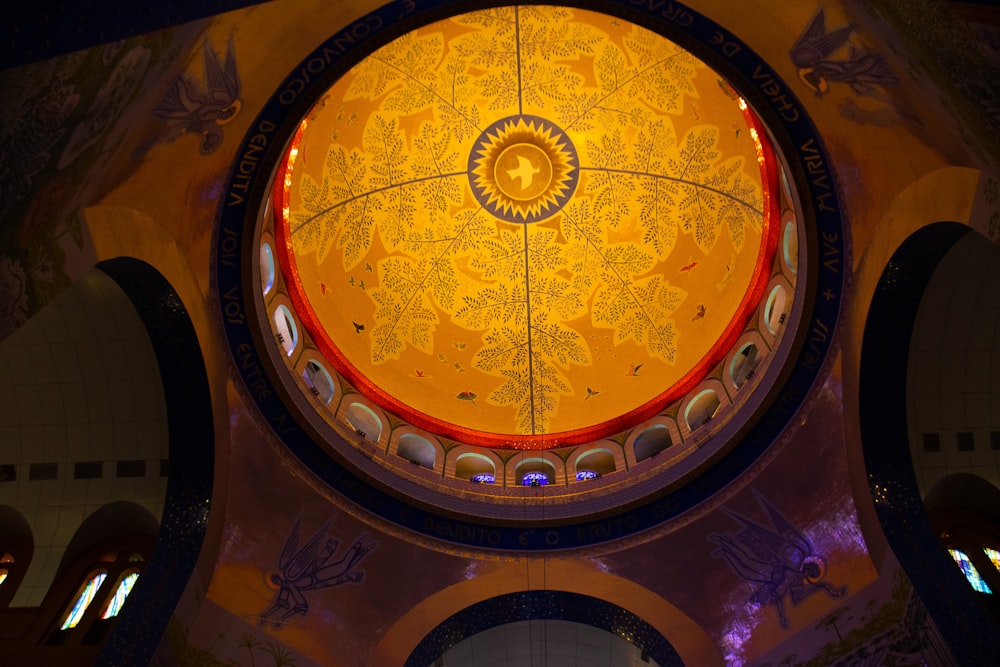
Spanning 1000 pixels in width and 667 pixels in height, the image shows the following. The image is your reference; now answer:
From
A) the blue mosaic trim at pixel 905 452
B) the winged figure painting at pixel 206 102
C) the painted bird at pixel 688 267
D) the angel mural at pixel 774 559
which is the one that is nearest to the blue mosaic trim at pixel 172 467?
the winged figure painting at pixel 206 102

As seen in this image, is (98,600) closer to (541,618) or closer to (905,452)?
(541,618)

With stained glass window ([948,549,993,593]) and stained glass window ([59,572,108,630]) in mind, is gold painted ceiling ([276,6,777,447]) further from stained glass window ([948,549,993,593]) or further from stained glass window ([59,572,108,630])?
stained glass window ([59,572,108,630])

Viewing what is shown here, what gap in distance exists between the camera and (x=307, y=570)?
1105cm

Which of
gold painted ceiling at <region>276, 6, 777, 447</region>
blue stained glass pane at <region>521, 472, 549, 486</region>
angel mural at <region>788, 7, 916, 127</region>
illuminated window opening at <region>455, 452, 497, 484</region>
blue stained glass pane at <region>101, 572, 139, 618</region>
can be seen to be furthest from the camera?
illuminated window opening at <region>455, 452, 497, 484</region>

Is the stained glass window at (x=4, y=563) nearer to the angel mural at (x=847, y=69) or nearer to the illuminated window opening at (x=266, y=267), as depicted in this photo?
the illuminated window opening at (x=266, y=267)

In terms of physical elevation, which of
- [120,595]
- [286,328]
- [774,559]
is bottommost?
[120,595]

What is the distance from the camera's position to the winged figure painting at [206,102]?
7684 millimetres

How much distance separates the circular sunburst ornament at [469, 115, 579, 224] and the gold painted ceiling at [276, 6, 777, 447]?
3cm

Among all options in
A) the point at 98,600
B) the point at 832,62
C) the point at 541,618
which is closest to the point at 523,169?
the point at 832,62

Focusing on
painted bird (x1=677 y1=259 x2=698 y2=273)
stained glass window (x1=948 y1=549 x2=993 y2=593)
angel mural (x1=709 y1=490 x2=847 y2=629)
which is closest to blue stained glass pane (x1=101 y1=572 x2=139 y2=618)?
angel mural (x1=709 y1=490 x2=847 y2=629)

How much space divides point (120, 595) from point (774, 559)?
8.46 meters

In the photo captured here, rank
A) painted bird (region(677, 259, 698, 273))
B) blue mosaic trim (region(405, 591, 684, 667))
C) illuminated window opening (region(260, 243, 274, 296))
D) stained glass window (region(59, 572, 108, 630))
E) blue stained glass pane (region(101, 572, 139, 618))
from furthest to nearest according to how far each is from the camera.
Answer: painted bird (region(677, 259, 698, 273)), illuminated window opening (region(260, 243, 274, 296)), blue mosaic trim (region(405, 591, 684, 667)), blue stained glass pane (region(101, 572, 139, 618)), stained glass window (region(59, 572, 108, 630))

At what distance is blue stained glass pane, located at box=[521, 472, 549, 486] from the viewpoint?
13211 millimetres

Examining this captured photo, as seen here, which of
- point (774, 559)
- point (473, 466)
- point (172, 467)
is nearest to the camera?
point (172, 467)
